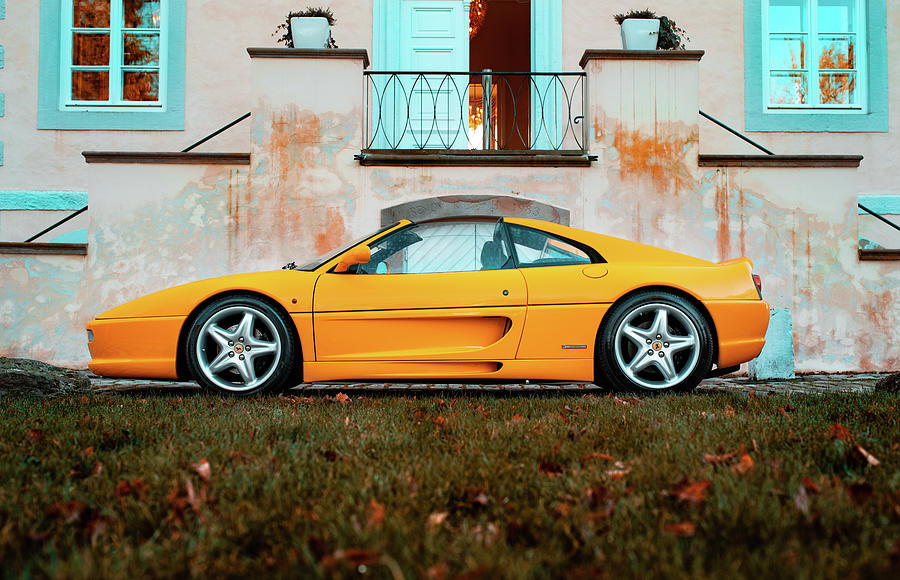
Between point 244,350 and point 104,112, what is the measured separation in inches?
278

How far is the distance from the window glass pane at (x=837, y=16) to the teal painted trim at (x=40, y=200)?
1101 cm

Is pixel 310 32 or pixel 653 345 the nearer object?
pixel 653 345

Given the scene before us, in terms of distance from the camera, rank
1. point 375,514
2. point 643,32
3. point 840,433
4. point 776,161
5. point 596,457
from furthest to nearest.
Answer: point 643,32
point 776,161
point 840,433
point 596,457
point 375,514

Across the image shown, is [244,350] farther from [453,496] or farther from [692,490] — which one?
[692,490]

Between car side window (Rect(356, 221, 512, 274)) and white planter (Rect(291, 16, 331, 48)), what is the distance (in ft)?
13.3

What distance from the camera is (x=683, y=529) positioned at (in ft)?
5.73

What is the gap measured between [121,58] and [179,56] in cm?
87

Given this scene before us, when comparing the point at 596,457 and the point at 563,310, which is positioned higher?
the point at 563,310

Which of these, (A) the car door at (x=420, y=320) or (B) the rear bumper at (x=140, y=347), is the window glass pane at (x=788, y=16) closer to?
(A) the car door at (x=420, y=320)

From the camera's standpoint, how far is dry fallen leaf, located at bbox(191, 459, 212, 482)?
2.36 meters

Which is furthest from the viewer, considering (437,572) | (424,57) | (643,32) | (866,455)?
(424,57)

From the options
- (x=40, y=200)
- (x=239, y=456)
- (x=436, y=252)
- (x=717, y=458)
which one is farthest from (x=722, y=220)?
(x=40, y=200)

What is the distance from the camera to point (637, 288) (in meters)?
5.20

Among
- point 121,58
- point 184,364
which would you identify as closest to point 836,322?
point 184,364
